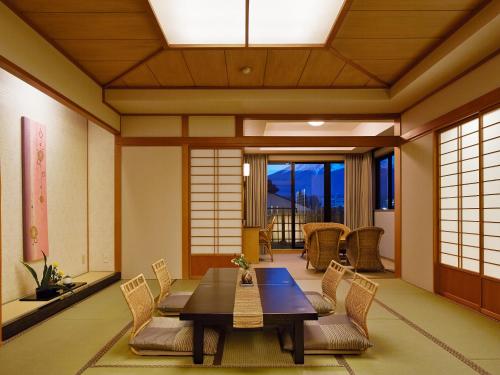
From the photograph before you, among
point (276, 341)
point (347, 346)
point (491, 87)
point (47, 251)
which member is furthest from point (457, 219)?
point (47, 251)

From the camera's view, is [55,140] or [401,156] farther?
[401,156]

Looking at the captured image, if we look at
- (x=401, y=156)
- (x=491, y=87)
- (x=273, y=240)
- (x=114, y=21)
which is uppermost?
(x=114, y=21)

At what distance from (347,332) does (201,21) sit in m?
2.97

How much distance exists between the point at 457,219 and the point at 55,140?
516cm

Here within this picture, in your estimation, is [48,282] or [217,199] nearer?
[48,282]

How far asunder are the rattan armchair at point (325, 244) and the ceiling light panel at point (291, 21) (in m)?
3.17

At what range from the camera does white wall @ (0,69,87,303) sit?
11.8 feet

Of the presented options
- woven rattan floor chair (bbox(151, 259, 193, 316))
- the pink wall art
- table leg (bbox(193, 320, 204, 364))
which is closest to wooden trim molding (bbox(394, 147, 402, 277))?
woven rattan floor chair (bbox(151, 259, 193, 316))

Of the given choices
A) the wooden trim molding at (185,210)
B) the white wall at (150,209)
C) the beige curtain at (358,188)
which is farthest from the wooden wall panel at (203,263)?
the beige curtain at (358,188)

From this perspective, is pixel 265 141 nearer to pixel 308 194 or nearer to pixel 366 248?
pixel 366 248

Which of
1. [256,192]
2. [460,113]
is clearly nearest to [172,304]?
[460,113]

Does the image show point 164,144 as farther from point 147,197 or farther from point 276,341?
point 276,341

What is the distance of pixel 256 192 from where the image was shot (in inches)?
334

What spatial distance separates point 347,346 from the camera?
2496mm
